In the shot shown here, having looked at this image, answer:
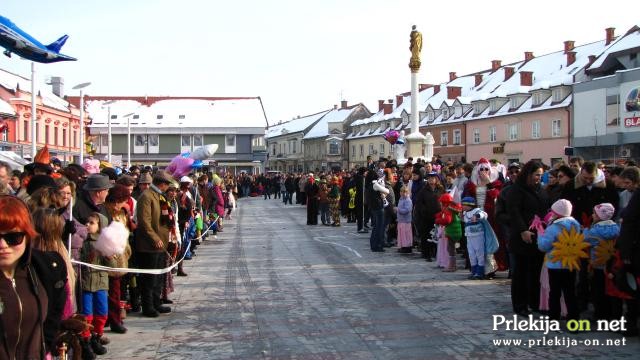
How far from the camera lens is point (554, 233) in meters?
7.49

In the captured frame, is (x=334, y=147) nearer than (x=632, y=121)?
No

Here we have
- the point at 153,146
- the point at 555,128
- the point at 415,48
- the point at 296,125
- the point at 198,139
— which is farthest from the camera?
the point at 296,125

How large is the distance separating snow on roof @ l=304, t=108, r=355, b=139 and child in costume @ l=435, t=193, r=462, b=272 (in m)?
72.7

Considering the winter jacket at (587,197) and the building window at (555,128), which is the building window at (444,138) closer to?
the building window at (555,128)

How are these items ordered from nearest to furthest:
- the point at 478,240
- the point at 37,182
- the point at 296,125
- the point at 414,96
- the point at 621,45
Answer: the point at 37,182, the point at 478,240, the point at 414,96, the point at 621,45, the point at 296,125

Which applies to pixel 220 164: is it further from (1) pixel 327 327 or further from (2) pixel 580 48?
(1) pixel 327 327

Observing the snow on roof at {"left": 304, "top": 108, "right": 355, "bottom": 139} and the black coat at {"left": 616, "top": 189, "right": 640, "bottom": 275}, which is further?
the snow on roof at {"left": 304, "top": 108, "right": 355, "bottom": 139}

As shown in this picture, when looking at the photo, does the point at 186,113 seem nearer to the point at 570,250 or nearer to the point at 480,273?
the point at 480,273

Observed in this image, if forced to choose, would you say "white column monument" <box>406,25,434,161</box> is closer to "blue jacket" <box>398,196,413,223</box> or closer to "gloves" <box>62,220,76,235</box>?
"blue jacket" <box>398,196,413,223</box>

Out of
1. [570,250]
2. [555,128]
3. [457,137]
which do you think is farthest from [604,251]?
[457,137]

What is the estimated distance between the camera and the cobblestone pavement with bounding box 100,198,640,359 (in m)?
6.64

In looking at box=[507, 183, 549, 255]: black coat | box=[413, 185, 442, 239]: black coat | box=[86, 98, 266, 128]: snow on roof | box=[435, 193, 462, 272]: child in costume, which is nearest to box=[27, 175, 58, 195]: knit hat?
box=[507, 183, 549, 255]: black coat

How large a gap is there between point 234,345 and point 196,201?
904 centimetres

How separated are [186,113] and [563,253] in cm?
6847
